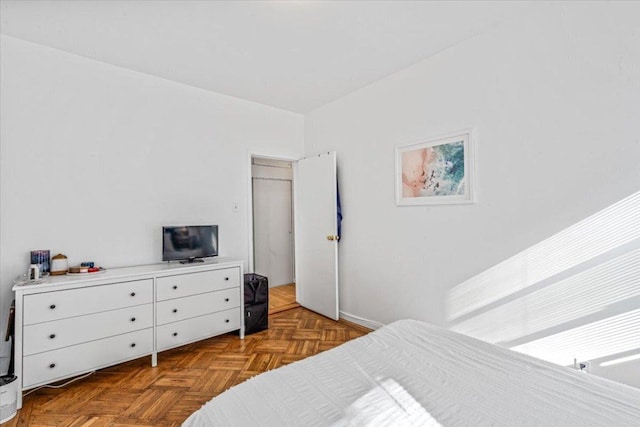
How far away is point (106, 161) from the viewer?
105 inches

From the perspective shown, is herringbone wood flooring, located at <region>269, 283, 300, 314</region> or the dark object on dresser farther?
herringbone wood flooring, located at <region>269, 283, 300, 314</region>

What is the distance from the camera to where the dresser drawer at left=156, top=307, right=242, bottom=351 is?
2.55 meters

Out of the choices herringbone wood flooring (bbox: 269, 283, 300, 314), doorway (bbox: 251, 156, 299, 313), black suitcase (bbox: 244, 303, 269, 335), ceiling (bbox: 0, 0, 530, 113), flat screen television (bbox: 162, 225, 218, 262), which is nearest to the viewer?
ceiling (bbox: 0, 0, 530, 113)

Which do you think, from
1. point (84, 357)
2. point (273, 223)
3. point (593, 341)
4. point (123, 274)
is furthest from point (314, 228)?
point (593, 341)

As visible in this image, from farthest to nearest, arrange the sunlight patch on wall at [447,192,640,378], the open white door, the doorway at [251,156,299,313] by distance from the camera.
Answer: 1. the doorway at [251,156,299,313]
2. the open white door
3. the sunlight patch on wall at [447,192,640,378]

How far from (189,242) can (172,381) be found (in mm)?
1217

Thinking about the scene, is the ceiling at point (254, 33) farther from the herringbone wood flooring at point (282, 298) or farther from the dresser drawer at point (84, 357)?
the herringbone wood flooring at point (282, 298)

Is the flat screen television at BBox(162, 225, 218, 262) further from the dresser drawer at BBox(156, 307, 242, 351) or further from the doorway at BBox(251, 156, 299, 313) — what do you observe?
the doorway at BBox(251, 156, 299, 313)

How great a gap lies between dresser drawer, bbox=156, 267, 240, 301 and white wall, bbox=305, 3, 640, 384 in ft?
4.56

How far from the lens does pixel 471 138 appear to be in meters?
2.35

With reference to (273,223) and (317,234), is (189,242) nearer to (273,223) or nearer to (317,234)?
(317,234)

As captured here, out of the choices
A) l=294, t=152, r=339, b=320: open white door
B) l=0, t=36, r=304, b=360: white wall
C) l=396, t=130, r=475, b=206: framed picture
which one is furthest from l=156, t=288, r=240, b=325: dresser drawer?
l=396, t=130, r=475, b=206: framed picture

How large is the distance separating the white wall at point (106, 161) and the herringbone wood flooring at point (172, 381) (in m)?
0.77

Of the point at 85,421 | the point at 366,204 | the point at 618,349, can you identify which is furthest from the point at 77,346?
the point at 618,349
